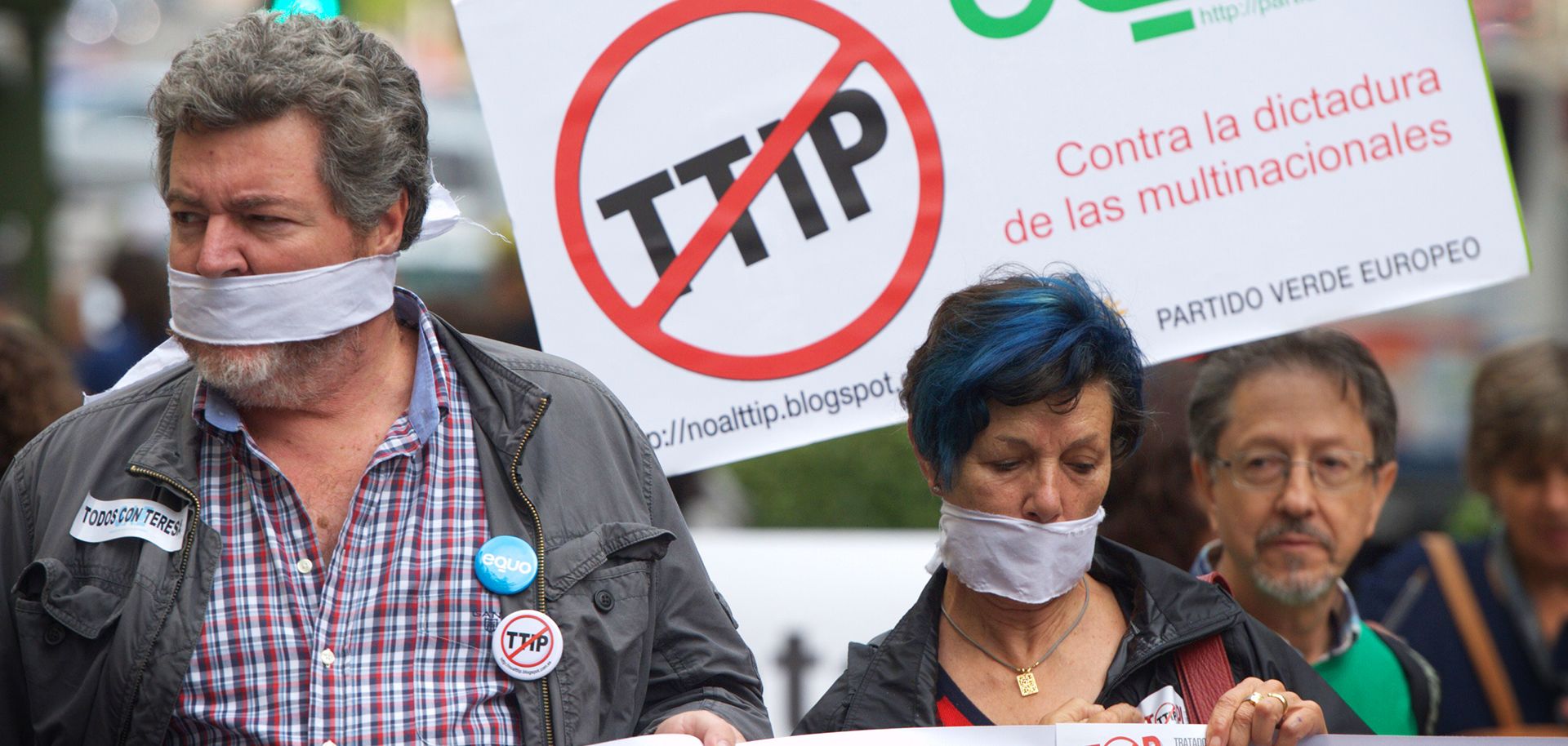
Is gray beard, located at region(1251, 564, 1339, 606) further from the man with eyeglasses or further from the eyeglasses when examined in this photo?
the eyeglasses

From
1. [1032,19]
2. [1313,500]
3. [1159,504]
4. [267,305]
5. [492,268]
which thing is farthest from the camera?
[492,268]

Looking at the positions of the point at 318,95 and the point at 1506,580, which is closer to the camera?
the point at 318,95

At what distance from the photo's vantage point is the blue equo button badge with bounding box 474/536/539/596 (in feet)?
8.87

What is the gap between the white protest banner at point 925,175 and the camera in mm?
3289

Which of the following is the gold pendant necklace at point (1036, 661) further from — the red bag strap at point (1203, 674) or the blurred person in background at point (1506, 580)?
the blurred person in background at point (1506, 580)

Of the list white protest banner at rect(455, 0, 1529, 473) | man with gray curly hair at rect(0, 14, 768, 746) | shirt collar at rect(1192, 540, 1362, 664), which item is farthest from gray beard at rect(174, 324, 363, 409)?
shirt collar at rect(1192, 540, 1362, 664)

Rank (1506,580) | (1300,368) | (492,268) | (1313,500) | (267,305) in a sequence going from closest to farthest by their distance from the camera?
(267,305) < (1313,500) < (1300,368) < (1506,580) < (492,268)

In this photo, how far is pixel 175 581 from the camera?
8.63 ft

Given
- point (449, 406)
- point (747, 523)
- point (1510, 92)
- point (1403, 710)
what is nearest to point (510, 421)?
point (449, 406)

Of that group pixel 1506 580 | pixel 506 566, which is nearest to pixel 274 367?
pixel 506 566

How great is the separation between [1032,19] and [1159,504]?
4.05ft

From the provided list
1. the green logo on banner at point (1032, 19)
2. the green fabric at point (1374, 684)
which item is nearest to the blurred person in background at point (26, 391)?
the green logo on banner at point (1032, 19)

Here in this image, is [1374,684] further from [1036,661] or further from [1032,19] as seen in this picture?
[1032,19]

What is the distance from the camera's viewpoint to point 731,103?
339 cm
